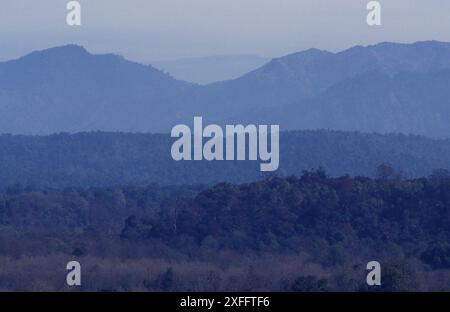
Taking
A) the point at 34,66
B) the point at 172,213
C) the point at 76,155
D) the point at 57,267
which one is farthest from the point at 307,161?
the point at 34,66

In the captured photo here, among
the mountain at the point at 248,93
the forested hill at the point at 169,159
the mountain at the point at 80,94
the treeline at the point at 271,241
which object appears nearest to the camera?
the treeline at the point at 271,241

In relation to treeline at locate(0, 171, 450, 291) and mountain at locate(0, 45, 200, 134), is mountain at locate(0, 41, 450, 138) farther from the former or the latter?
treeline at locate(0, 171, 450, 291)

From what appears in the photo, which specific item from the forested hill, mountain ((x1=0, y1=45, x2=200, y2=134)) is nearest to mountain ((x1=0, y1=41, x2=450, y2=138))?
mountain ((x1=0, y1=45, x2=200, y2=134))

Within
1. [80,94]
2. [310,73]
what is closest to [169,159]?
A: [310,73]

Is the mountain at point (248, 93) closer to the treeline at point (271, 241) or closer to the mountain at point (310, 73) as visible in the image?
the mountain at point (310, 73)

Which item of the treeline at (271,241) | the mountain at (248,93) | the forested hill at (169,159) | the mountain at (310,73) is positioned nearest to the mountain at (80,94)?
the mountain at (248,93)

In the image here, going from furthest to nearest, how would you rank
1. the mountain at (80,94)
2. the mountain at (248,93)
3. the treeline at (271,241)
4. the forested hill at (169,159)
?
the mountain at (80,94) → the mountain at (248,93) → the forested hill at (169,159) → the treeline at (271,241)
